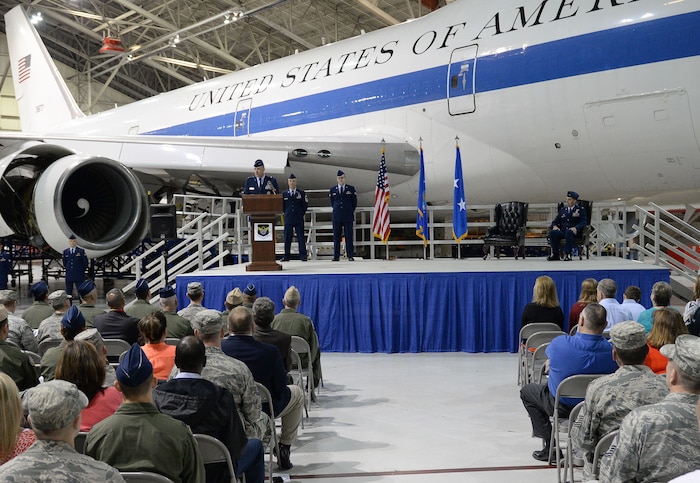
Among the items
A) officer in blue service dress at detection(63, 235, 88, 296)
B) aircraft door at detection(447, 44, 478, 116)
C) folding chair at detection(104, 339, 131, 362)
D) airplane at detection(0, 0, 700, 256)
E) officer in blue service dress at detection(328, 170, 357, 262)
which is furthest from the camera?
officer in blue service dress at detection(328, 170, 357, 262)

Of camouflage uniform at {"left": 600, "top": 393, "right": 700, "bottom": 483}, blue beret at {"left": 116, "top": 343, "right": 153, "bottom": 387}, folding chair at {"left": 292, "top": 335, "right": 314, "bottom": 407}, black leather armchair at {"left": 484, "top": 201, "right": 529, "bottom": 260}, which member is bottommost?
folding chair at {"left": 292, "top": 335, "right": 314, "bottom": 407}

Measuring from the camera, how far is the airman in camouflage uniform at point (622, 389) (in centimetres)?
302

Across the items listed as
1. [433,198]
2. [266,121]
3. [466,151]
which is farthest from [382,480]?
[266,121]

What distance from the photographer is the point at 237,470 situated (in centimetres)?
309

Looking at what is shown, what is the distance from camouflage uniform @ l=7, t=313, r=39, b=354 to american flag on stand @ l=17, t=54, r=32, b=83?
16.2m

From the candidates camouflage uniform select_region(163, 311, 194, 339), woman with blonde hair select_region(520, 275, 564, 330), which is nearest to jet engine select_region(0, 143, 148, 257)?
camouflage uniform select_region(163, 311, 194, 339)

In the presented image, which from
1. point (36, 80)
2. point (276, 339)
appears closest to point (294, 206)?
point (276, 339)

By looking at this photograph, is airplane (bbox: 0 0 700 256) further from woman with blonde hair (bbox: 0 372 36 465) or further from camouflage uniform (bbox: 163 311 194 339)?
woman with blonde hair (bbox: 0 372 36 465)

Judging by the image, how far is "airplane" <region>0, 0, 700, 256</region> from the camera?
326 inches

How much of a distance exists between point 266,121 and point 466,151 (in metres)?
4.37

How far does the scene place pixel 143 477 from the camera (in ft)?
7.43

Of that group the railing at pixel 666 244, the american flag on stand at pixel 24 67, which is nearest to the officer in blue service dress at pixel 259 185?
the railing at pixel 666 244

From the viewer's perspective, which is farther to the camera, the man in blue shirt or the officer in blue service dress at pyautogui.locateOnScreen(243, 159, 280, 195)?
the officer in blue service dress at pyautogui.locateOnScreen(243, 159, 280, 195)

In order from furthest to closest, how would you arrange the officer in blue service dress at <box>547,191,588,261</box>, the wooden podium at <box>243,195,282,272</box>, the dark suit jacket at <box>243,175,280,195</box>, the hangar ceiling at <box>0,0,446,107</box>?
1. the hangar ceiling at <box>0,0,446,107</box>
2. the dark suit jacket at <box>243,175,280,195</box>
3. the officer in blue service dress at <box>547,191,588,261</box>
4. the wooden podium at <box>243,195,282,272</box>
